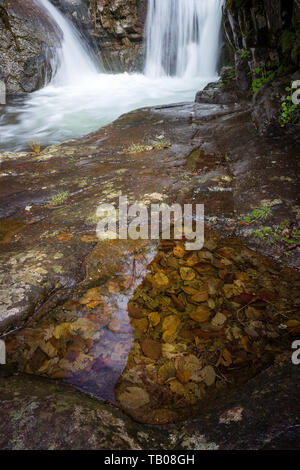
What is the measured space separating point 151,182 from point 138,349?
2.66 metres

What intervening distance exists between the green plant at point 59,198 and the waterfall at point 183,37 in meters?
13.0

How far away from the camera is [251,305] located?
2098mm

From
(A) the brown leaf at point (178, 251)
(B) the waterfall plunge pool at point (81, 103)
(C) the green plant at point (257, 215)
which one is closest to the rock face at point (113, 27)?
(B) the waterfall plunge pool at point (81, 103)

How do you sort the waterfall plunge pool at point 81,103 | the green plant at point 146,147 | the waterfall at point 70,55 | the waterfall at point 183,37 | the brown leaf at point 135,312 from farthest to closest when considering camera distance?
the waterfall at point 70,55, the waterfall at point 183,37, the waterfall plunge pool at point 81,103, the green plant at point 146,147, the brown leaf at point 135,312

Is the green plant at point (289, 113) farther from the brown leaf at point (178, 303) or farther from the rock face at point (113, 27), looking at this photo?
the rock face at point (113, 27)

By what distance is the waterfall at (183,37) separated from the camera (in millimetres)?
13195

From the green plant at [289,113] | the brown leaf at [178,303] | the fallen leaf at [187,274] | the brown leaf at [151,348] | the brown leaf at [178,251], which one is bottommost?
the brown leaf at [151,348]

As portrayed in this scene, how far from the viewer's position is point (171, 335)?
1.97 m

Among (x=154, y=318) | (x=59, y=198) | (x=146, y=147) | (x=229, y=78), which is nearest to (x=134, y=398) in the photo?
(x=154, y=318)

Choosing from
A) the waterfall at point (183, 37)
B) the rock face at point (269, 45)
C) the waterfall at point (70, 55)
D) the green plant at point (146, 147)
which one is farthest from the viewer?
the waterfall at point (70, 55)

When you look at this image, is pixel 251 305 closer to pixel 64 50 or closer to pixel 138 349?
pixel 138 349

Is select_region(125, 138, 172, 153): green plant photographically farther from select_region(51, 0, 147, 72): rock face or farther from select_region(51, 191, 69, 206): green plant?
select_region(51, 0, 147, 72): rock face

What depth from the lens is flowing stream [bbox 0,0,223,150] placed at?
9.11 metres

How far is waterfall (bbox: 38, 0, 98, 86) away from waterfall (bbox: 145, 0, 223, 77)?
3.90 meters
